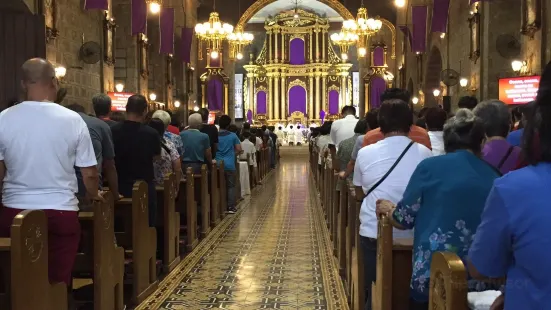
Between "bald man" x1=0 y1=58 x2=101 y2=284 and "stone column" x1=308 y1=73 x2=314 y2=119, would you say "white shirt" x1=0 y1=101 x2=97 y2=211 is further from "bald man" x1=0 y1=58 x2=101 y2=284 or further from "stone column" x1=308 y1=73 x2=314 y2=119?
"stone column" x1=308 y1=73 x2=314 y2=119

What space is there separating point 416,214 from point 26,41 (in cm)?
897

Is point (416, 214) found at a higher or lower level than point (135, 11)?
lower

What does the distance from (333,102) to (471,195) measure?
35.4 metres

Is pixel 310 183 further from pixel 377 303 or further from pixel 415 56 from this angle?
Result: pixel 377 303

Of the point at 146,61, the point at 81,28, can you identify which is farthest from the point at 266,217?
the point at 146,61

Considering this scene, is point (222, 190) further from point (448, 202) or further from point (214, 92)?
point (214, 92)

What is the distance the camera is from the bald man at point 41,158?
343 centimetres

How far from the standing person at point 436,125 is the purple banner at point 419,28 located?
46.3ft

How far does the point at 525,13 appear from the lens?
12.2 metres

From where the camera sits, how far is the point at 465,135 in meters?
3.07

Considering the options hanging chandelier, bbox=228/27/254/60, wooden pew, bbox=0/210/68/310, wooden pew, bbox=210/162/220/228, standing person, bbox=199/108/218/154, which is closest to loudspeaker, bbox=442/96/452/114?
standing person, bbox=199/108/218/154

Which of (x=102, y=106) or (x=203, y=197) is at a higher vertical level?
(x=102, y=106)

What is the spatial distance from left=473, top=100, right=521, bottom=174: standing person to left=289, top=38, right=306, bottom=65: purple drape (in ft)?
113

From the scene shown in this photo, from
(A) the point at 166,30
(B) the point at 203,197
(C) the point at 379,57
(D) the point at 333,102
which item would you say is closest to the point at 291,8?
(D) the point at 333,102
